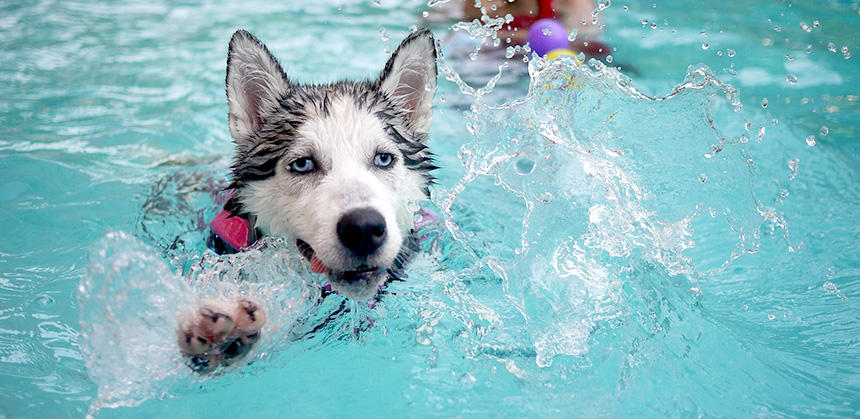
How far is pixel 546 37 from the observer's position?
7625mm

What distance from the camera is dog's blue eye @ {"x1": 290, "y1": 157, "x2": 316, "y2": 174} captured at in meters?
3.38

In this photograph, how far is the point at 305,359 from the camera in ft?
11.7

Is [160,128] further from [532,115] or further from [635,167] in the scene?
[635,167]

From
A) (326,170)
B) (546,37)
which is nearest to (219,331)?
(326,170)

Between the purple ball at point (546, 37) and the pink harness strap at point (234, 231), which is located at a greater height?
the pink harness strap at point (234, 231)

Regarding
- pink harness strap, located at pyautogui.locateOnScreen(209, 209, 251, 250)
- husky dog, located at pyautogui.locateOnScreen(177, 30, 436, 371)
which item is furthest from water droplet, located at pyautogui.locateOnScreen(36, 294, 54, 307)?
husky dog, located at pyautogui.locateOnScreen(177, 30, 436, 371)

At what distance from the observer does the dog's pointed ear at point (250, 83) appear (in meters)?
3.55

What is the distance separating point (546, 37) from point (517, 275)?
4.53 meters

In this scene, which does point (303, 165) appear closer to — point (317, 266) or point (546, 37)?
point (317, 266)

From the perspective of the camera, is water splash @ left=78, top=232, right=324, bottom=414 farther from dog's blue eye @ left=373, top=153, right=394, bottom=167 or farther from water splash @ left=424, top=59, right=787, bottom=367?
water splash @ left=424, top=59, right=787, bottom=367

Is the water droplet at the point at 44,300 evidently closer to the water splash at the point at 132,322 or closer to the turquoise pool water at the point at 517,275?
the turquoise pool water at the point at 517,275

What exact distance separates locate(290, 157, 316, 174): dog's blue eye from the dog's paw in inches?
34.8

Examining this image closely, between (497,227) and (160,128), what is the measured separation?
13.1 ft

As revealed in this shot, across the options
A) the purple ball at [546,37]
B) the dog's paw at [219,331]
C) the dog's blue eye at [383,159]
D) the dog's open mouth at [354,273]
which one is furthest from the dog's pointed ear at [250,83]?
the purple ball at [546,37]
